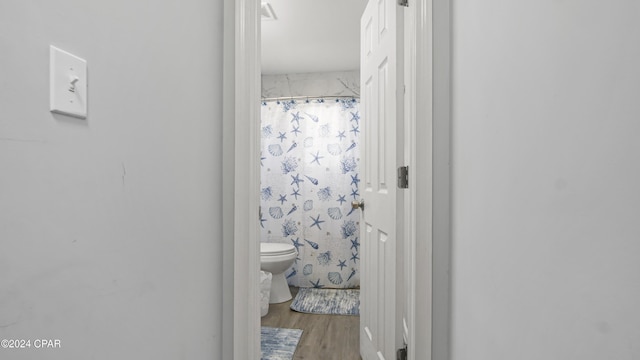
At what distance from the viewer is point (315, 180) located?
3740 millimetres

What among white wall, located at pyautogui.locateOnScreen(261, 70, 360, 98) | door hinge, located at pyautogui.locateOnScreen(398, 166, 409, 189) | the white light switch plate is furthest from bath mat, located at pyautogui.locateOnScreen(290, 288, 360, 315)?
the white light switch plate

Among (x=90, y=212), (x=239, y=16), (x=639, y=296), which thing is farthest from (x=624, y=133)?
(x=239, y=16)

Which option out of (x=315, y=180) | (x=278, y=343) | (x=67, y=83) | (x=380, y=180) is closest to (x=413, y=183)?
(x=380, y=180)

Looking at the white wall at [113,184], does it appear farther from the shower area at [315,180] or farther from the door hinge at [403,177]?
the shower area at [315,180]

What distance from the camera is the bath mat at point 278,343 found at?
2186mm

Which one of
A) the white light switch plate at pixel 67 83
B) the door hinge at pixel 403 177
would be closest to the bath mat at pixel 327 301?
the door hinge at pixel 403 177

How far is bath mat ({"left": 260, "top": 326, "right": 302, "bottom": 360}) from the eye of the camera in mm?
2186

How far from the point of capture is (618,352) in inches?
20.6

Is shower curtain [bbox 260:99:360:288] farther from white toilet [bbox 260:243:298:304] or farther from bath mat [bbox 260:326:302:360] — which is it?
bath mat [bbox 260:326:302:360]

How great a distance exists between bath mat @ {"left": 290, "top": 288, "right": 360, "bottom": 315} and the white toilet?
0.14 m

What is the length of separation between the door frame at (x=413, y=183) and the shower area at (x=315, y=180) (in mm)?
2317

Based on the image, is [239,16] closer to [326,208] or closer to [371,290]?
[371,290]

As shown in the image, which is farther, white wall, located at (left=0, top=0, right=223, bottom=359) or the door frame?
the door frame

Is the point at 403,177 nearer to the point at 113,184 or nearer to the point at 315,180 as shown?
the point at 113,184
